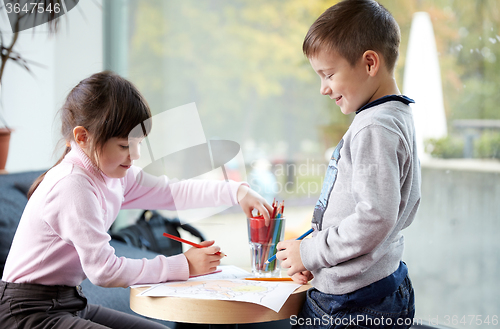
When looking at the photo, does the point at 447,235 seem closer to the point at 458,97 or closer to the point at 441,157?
the point at 441,157

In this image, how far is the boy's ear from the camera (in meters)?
0.93

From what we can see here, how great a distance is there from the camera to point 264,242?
1109 mm

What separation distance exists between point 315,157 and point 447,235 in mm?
657

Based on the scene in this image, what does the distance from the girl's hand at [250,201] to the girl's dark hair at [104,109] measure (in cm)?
32

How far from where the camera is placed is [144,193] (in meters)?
1.34

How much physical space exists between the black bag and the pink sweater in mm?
1023

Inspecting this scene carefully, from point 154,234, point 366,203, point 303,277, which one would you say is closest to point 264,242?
point 303,277

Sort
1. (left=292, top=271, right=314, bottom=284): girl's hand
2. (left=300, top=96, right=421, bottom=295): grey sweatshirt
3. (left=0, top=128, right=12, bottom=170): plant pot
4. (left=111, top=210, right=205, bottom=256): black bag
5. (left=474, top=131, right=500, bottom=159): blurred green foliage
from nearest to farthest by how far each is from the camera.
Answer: (left=300, top=96, right=421, bottom=295): grey sweatshirt < (left=292, top=271, right=314, bottom=284): girl's hand < (left=474, top=131, right=500, bottom=159): blurred green foliage < (left=0, top=128, right=12, bottom=170): plant pot < (left=111, top=210, right=205, bottom=256): black bag

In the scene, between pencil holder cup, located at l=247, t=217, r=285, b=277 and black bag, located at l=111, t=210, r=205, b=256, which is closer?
pencil holder cup, located at l=247, t=217, r=285, b=277

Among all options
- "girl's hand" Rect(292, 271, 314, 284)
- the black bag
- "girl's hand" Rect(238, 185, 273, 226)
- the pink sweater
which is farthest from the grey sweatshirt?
the black bag

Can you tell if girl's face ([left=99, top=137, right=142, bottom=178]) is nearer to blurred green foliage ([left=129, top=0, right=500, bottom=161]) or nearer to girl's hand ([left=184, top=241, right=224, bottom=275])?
girl's hand ([left=184, top=241, right=224, bottom=275])

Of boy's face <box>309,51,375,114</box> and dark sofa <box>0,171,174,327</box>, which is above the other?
boy's face <box>309,51,375,114</box>

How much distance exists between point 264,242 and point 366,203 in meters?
0.34

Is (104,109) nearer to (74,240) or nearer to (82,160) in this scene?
(82,160)
